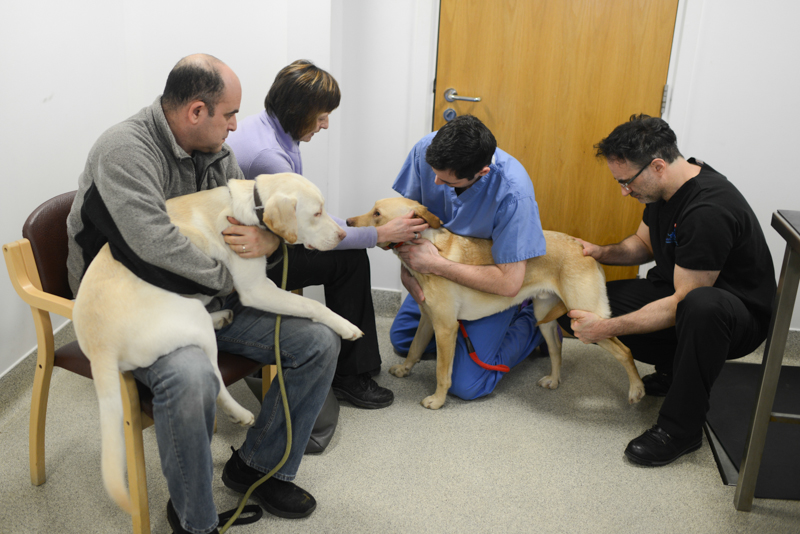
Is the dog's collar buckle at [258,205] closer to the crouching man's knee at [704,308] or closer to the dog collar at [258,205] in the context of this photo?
the dog collar at [258,205]

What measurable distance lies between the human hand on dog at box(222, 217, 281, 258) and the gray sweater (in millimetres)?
75

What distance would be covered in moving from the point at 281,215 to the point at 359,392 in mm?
1142

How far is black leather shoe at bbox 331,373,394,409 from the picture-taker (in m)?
2.46

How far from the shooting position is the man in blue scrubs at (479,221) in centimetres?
209

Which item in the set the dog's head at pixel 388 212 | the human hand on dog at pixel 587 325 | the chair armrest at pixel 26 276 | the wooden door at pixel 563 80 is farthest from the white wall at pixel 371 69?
the human hand on dog at pixel 587 325

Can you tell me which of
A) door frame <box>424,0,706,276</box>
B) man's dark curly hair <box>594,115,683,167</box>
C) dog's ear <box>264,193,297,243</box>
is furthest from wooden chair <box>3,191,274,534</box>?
door frame <box>424,0,706,276</box>

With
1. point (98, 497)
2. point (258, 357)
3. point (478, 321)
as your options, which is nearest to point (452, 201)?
point (478, 321)

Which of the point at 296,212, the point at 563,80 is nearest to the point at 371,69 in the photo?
the point at 563,80

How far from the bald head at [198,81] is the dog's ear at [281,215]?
0.33 m

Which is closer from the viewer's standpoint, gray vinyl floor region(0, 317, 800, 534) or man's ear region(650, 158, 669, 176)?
gray vinyl floor region(0, 317, 800, 534)

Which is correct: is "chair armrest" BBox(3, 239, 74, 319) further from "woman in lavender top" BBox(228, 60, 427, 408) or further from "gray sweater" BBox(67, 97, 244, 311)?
"woman in lavender top" BBox(228, 60, 427, 408)

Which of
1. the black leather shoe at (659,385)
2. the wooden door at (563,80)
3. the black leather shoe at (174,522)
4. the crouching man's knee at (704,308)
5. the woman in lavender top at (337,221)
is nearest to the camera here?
the black leather shoe at (174,522)

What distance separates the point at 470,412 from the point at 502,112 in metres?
1.63

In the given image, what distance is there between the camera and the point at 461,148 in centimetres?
204
